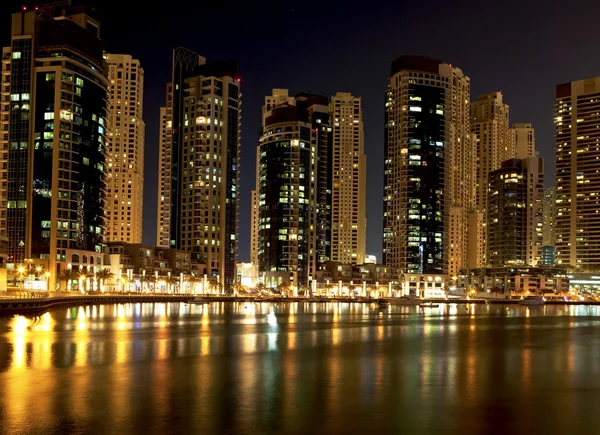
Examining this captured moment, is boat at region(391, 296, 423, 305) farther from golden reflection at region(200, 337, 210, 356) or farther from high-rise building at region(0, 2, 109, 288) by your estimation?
golden reflection at region(200, 337, 210, 356)

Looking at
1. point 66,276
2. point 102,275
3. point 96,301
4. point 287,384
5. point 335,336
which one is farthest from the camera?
point 102,275

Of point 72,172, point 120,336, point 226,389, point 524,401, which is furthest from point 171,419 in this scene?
point 72,172

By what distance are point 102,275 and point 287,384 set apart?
426ft

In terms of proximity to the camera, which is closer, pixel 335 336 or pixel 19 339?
pixel 19 339

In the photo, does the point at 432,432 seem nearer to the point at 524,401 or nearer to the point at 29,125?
the point at 524,401

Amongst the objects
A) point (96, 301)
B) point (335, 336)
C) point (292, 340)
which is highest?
point (292, 340)

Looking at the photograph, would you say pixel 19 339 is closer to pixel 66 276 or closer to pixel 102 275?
pixel 66 276

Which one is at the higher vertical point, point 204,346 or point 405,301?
point 204,346

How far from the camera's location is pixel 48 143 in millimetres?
153250

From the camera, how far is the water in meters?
28.9

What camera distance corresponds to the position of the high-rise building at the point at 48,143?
150625 millimetres

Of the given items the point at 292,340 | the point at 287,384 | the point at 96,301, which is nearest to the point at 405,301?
the point at 96,301

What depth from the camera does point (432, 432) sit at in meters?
27.8

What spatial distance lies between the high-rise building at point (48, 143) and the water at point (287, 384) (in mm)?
86432
